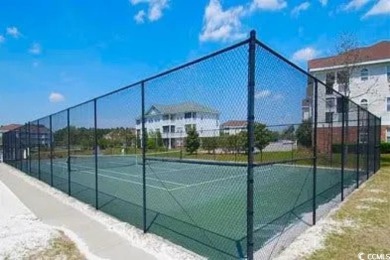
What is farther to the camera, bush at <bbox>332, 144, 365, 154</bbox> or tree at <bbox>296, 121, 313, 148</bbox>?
bush at <bbox>332, 144, 365, 154</bbox>

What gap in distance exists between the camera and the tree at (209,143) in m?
5.35

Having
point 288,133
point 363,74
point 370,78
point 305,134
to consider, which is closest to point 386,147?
point 370,78

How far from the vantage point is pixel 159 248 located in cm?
457

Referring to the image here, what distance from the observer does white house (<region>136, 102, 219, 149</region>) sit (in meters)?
4.44

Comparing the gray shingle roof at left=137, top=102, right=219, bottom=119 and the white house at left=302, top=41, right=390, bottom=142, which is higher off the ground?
the white house at left=302, top=41, right=390, bottom=142

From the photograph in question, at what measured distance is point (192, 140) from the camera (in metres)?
5.30

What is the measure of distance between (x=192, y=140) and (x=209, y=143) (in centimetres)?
42

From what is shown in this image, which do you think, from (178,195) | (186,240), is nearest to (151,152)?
(186,240)

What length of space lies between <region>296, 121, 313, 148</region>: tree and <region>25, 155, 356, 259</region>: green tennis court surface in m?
0.52

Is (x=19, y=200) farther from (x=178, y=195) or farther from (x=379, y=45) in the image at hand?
(x=379, y=45)

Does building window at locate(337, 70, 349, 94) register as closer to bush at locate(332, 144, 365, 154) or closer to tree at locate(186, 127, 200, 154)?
bush at locate(332, 144, 365, 154)

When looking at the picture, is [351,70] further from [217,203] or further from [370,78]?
[217,203]

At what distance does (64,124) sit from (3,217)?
391 cm

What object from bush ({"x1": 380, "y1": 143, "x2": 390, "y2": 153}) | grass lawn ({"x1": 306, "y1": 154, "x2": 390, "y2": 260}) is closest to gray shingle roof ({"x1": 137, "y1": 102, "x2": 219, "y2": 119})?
grass lawn ({"x1": 306, "y1": 154, "x2": 390, "y2": 260})
